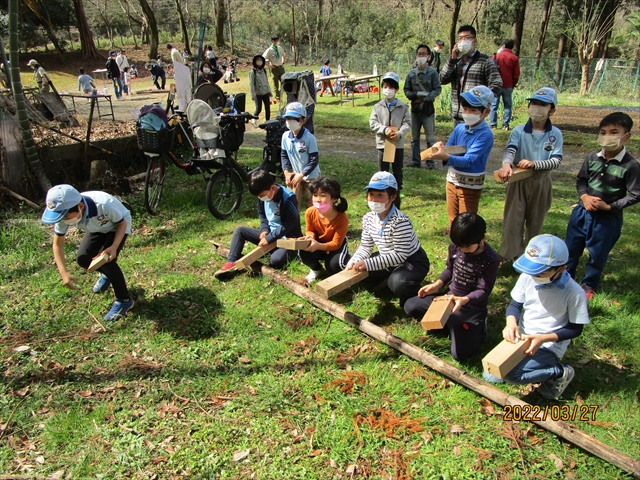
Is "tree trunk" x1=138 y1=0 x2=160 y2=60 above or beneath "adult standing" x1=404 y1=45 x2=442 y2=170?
above

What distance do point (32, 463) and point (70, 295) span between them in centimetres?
210

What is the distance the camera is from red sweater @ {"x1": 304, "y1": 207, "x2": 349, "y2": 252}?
416 cm

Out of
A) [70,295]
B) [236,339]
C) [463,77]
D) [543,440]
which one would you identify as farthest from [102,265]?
[463,77]

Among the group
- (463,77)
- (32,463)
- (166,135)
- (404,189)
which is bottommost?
(32,463)

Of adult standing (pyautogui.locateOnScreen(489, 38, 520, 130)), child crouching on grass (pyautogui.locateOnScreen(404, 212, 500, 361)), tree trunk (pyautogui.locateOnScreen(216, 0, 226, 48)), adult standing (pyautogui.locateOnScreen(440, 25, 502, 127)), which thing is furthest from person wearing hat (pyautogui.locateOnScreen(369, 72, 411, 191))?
tree trunk (pyautogui.locateOnScreen(216, 0, 226, 48))

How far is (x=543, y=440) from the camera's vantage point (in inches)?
104

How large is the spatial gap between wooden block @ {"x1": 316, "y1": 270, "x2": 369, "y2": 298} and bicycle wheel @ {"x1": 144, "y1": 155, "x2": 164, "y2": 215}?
3524 mm

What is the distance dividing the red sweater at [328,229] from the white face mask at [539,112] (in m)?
1.87

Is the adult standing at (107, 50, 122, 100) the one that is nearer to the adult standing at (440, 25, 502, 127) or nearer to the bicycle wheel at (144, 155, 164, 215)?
the bicycle wheel at (144, 155, 164, 215)

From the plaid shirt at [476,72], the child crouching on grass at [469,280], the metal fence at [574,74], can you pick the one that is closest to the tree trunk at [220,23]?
the metal fence at [574,74]

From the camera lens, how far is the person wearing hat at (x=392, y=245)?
3.57 meters

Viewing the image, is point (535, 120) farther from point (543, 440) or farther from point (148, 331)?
point (148, 331)

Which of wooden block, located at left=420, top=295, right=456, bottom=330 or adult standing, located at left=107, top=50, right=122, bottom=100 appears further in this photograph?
adult standing, located at left=107, top=50, right=122, bottom=100

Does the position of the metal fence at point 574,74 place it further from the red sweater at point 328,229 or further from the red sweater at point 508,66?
the red sweater at point 328,229
